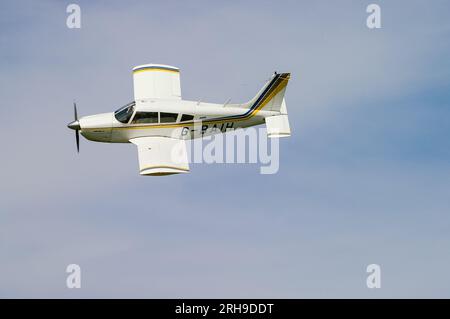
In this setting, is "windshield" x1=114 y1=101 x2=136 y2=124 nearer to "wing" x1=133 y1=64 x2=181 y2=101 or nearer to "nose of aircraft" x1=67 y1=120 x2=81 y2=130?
"nose of aircraft" x1=67 y1=120 x2=81 y2=130

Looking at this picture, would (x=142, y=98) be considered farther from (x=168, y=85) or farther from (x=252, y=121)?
(x=252, y=121)

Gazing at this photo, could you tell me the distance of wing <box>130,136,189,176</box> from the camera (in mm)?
35219

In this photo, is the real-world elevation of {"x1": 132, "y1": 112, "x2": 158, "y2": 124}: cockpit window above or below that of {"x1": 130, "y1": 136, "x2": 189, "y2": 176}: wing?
above

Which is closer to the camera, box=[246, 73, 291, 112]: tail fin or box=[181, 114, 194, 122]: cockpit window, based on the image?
box=[181, 114, 194, 122]: cockpit window

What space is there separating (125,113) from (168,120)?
5.92ft

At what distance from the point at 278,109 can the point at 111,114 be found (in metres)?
7.26

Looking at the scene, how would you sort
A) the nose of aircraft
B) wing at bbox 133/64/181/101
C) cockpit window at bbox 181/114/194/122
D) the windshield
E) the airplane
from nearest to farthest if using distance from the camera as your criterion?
1. the airplane
2. the nose of aircraft
3. the windshield
4. cockpit window at bbox 181/114/194/122
5. wing at bbox 133/64/181/101

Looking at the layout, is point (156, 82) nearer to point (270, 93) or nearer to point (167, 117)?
point (167, 117)

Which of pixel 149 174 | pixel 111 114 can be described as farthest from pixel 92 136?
pixel 149 174

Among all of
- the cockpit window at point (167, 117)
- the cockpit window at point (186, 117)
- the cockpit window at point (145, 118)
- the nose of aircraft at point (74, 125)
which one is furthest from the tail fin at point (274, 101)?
the nose of aircraft at point (74, 125)

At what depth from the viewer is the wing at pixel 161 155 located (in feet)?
116

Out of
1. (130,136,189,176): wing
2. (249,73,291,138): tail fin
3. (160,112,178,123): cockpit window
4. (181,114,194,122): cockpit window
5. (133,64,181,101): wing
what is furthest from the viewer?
(133,64,181,101): wing

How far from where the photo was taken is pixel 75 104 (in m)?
37.1

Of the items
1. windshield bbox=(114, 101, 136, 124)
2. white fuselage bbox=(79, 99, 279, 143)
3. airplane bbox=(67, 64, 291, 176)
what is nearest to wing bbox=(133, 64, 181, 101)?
airplane bbox=(67, 64, 291, 176)
